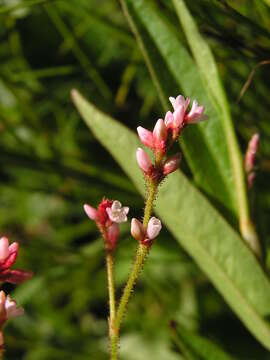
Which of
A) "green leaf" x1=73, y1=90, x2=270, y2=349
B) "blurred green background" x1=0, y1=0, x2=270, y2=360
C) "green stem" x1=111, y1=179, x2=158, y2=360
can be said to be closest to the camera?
"green stem" x1=111, y1=179, x2=158, y2=360

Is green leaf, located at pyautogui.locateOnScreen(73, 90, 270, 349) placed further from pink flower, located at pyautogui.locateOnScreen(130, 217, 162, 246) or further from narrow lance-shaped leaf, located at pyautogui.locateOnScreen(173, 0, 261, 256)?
pink flower, located at pyautogui.locateOnScreen(130, 217, 162, 246)

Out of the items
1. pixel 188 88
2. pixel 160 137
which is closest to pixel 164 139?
pixel 160 137

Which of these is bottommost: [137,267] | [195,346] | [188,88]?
[195,346]

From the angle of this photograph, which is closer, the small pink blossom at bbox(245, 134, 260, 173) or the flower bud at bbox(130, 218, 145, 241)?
the flower bud at bbox(130, 218, 145, 241)

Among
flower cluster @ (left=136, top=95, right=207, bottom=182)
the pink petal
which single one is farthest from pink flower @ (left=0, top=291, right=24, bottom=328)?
flower cluster @ (left=136, top=95, right=207, bottom=182)

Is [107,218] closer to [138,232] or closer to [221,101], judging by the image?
[138,232]

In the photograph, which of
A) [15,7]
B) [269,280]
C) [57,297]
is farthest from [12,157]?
[269,280]

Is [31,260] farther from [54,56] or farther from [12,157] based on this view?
[54,56]
